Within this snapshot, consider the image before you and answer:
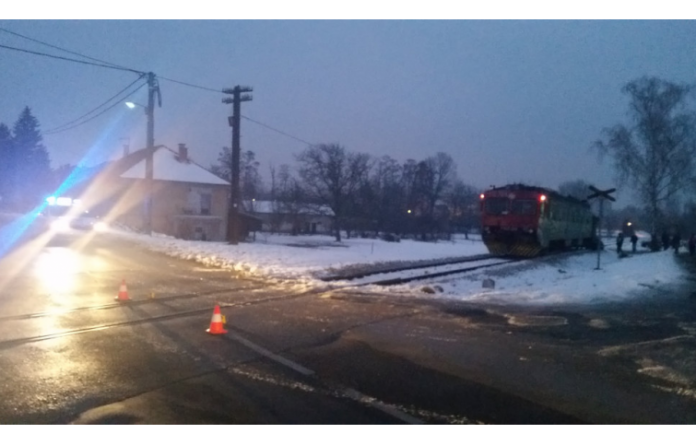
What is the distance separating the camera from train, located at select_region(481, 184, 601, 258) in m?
34.1

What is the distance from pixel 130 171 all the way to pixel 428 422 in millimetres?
53339

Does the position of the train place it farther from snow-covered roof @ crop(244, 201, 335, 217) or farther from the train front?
snow-covered roof @ crop(244, 201, 335, 217)

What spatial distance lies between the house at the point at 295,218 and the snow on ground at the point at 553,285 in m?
53.4

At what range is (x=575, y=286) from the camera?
713 inches

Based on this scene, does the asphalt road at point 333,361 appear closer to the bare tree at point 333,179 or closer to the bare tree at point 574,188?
the bare tree at point 333,179

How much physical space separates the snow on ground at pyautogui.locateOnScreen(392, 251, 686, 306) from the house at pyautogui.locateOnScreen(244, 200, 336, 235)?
175 ft

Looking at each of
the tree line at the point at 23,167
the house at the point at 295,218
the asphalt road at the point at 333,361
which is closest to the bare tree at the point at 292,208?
the house at the point at 295,218

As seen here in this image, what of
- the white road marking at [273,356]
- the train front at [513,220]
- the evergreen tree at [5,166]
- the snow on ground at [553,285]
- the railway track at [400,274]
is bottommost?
the white road marking at [273,356]

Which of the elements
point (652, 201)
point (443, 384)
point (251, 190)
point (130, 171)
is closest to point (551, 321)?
point (443, 384)

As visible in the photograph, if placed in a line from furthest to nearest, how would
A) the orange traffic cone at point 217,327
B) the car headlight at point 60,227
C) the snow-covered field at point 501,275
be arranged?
the car headlight at point 60,227 → the snow-covered field at point 501,275 → the orange traffic cone at point 217,327

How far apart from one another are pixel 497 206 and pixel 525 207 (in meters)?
1.87

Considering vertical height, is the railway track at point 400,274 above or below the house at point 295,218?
below

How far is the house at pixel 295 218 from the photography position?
268 feet

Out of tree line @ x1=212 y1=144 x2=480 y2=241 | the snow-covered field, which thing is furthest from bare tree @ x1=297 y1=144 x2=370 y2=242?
the snow-covered field
